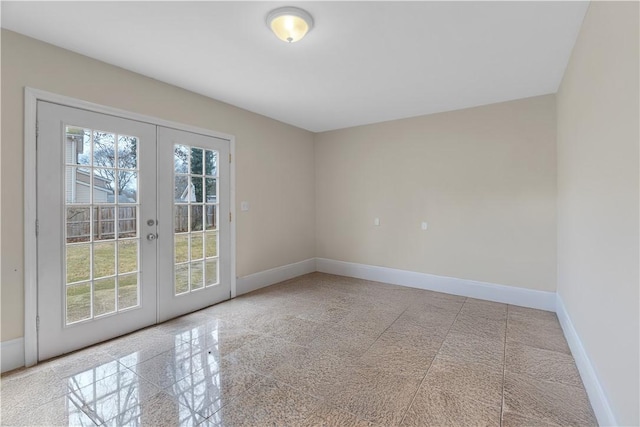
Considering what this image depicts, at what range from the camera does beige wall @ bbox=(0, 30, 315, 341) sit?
2248 millimetres

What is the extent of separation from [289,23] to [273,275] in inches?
139

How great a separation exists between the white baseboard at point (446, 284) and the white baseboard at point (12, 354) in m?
3.94

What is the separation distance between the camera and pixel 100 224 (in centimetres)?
274

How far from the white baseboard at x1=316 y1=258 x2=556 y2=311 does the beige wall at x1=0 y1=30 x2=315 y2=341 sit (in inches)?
29.3

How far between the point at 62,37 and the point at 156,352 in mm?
2720

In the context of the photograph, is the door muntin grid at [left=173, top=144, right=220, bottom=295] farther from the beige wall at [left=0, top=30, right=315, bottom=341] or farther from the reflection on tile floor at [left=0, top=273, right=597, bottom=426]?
the reflection on tile floor at [left=0, top=273, right=597, bottom=426]

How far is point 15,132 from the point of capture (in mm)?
2264

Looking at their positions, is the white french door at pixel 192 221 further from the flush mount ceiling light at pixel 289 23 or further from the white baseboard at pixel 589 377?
the white baseboard at pixel 589 377

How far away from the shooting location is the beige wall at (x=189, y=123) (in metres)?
2.25

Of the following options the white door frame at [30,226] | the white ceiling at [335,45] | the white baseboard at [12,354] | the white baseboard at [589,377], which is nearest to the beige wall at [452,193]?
the white ceiling at [335,45]

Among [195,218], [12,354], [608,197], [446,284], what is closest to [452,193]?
[446,284]

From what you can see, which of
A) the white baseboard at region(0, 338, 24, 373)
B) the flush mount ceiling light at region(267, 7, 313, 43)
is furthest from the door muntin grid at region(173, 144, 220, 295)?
the flush mount ceiling light at region(267, 7, 313, 43)

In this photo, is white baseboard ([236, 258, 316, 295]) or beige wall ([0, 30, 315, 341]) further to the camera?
white baseboard ([236, 258, 316, 295])

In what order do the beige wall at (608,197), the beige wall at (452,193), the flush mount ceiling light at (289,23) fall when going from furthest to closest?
the beige wall at (452,193) < the flush mount ceiling light at (289,23) < the beige wall at (608,197)
